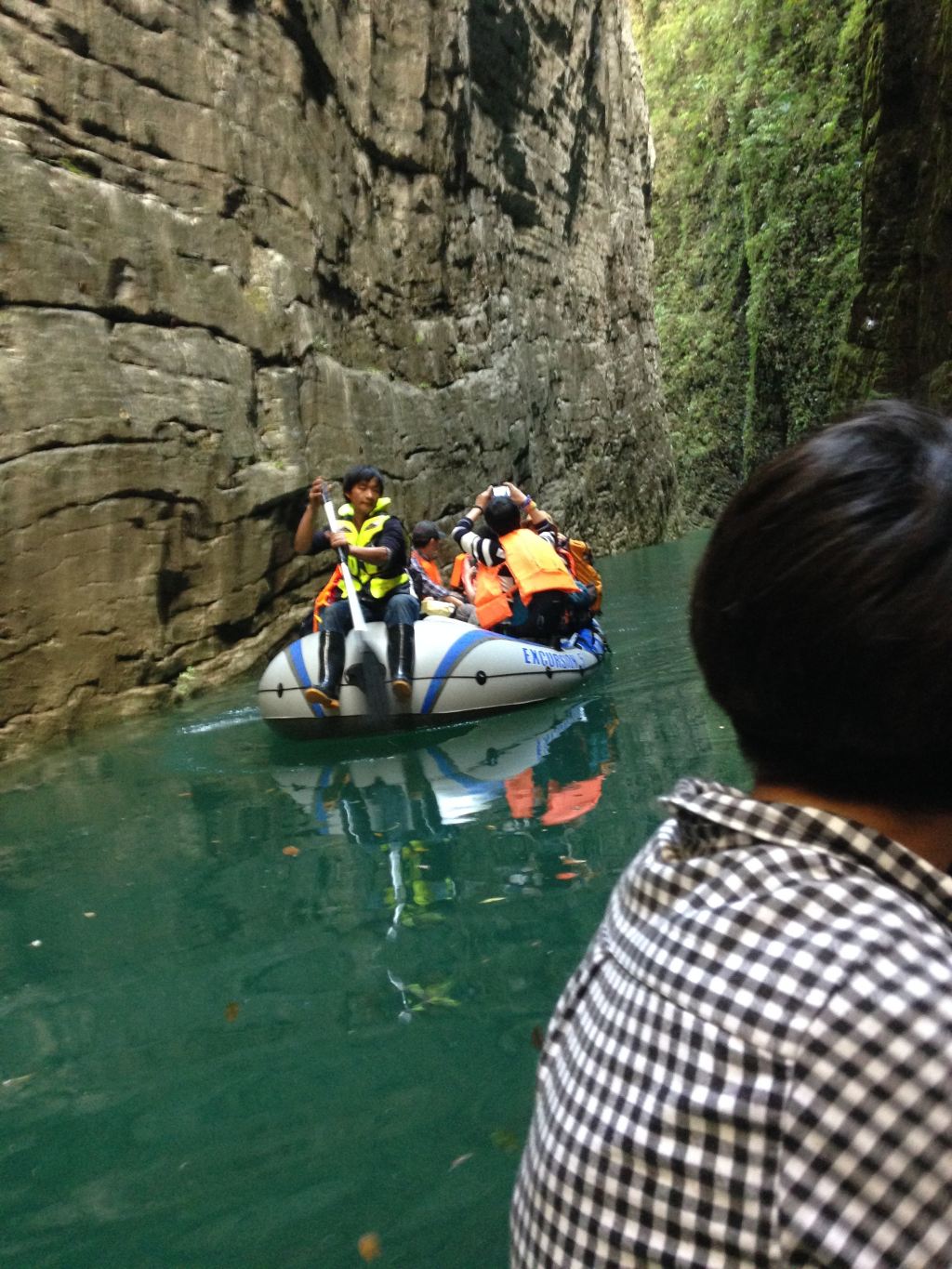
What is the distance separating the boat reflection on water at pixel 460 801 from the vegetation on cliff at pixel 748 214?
1268cm

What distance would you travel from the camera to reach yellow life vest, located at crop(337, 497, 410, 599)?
292 inches

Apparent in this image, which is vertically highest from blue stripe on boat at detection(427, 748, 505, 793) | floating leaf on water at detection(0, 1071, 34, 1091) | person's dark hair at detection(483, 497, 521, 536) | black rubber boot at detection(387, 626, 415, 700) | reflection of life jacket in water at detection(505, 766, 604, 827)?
person's dark hair at detection(483, 497, 521, 536)

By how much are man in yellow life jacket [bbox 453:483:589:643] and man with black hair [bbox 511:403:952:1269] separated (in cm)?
716

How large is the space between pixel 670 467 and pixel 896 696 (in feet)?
95.2

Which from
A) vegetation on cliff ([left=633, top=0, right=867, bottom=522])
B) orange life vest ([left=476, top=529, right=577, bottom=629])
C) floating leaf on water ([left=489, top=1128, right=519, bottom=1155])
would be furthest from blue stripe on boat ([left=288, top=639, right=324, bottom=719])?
vegetation on cliff ([left=633, top=0, right=867, bottom=522])

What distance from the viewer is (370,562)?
23.9 ft

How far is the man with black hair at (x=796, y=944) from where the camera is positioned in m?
0.77

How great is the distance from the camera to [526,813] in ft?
15.2

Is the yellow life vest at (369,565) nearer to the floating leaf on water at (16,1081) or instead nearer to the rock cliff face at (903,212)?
the floating leaf on water at (16,1081)

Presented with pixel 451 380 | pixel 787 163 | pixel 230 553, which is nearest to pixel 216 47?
pixel 230 553

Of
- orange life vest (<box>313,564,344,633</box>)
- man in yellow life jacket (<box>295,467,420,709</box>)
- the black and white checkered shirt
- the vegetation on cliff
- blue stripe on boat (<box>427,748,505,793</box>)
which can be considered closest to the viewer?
the black and white checkered shirt

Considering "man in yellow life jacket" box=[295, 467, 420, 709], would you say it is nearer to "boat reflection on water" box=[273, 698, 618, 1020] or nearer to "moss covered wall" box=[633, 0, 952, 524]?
"boat reflection on water" box=[273, 698, 618, 1020]

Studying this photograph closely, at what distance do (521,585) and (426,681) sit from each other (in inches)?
64.6

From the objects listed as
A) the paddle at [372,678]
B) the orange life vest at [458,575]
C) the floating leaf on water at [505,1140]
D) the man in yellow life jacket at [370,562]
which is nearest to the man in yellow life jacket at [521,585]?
the orange life vest at [458,575]
